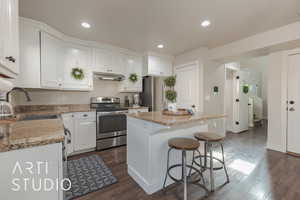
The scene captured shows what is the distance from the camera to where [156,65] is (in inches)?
152

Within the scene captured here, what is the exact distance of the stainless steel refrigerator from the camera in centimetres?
392

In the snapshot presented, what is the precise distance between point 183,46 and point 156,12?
59.8 inches

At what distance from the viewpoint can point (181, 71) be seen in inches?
153

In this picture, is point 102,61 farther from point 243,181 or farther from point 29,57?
point 243,181

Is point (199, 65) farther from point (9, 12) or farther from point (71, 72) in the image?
point (9, 12)

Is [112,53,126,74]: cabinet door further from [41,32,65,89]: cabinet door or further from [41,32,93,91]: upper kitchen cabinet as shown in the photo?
[41,32,65,89]: cabinet door

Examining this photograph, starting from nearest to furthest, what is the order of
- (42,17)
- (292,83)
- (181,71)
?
(42,17) → (292,83) → (181,71)

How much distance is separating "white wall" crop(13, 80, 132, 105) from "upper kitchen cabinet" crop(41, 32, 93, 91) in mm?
425

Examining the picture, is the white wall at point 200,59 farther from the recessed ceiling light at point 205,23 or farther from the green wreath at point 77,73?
the green wreath at point 77,73

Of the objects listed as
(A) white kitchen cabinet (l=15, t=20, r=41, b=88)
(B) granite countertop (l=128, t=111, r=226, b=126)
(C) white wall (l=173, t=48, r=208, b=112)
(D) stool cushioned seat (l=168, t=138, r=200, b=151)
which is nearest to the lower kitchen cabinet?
(A) white kitchen cabinet (l=15, t=20, r=41, b=88)

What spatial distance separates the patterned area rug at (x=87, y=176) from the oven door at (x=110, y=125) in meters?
0.64

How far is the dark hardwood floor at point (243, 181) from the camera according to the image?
1.60 meters

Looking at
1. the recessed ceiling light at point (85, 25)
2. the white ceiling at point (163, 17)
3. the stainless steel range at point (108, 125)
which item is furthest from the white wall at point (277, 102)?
the recessed ceiling light at point (85, 25)

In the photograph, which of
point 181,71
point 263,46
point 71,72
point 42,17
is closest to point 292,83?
point 263,46
